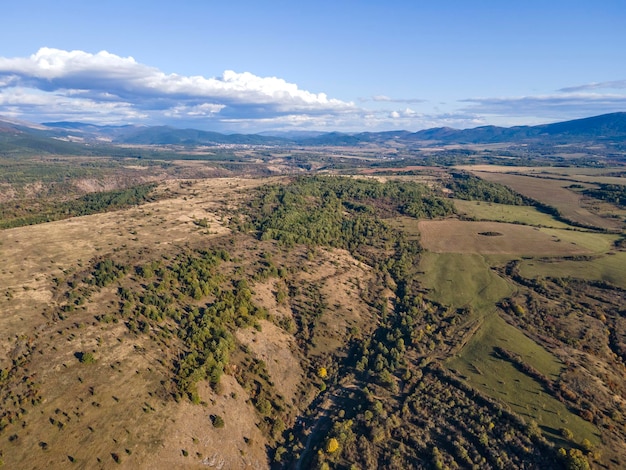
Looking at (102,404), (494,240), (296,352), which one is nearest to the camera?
(102,404)

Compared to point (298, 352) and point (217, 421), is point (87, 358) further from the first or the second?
point (298, 352)

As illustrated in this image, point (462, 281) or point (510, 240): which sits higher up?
point (510, 240)

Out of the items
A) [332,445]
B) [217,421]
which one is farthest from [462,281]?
[217,421]

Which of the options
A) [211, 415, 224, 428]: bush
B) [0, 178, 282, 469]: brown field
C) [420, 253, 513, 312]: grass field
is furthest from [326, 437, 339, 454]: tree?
[420, 253, 513, 312]: grass field

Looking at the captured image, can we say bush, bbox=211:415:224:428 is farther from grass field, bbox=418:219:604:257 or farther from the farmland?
grass field, bbox=418:219:604:257

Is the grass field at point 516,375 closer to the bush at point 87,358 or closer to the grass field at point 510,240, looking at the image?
the grass field at point 510,240

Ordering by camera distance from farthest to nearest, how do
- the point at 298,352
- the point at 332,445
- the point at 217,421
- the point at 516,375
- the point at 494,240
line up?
the point at 494,240
the point at 298,352
the point at 516,375
the point at 217,421
the point at 332,445

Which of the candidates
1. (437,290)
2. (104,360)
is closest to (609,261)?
(437,290)

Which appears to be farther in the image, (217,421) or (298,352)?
(298,352)
